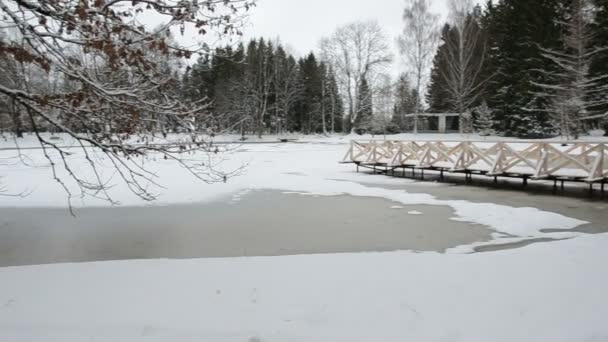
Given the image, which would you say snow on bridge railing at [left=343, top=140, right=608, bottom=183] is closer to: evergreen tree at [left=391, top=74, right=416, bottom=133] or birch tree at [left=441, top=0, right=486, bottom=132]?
→ birch tree at [left=441, top=0, right=486, bottom=132]

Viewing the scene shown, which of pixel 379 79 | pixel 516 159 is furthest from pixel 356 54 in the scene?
pixel 516 159

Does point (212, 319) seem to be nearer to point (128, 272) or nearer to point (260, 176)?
point (128, 272)

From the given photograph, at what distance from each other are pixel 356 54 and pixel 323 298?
139 ft

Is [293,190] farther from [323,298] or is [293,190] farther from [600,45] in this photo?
[600,45]

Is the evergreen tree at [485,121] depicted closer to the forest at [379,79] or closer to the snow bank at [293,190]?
the forest at [379,79]

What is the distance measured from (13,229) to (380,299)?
301 inches

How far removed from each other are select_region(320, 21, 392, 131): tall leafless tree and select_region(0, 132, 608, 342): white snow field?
38.6 metres

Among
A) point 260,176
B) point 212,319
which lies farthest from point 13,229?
point 260,176

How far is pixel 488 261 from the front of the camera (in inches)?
197

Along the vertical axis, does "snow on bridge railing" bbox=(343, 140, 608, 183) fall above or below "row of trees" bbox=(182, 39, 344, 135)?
below

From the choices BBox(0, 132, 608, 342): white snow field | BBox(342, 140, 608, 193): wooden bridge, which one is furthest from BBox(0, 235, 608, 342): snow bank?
BBox(342, 140, 608, 193): wooden bridge

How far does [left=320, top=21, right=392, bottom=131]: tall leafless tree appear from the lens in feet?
143

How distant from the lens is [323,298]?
3906 mm

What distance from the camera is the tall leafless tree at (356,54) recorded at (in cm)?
4359
